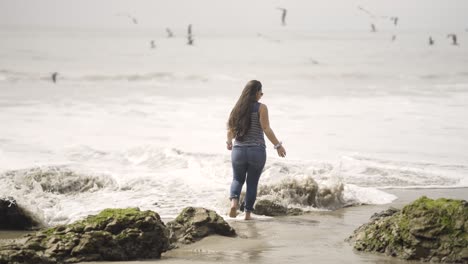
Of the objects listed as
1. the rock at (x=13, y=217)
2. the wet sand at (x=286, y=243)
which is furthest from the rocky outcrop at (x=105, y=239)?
the rock at (x=13, y=217)

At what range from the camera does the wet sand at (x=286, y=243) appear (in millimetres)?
6297

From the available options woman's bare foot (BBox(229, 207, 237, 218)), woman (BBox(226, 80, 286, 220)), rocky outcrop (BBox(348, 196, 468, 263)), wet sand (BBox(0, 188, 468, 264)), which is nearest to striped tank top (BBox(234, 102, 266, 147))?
woman (BBox(226, 80, 286, 220))

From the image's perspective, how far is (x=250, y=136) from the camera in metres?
8.58

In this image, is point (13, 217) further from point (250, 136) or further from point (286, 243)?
point (286, 243)

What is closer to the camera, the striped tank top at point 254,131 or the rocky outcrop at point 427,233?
the rocky outcrop at point 427,233

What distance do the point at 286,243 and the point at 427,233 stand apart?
4.33 ft

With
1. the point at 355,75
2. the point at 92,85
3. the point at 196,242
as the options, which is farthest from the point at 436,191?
the point at 355,75

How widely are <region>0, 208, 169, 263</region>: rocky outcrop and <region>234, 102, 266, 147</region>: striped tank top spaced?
7.55 ft

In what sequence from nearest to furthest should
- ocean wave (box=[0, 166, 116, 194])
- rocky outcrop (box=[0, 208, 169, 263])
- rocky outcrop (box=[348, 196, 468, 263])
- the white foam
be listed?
1. rocky outcrop (box=[0, 208, 169, 263])
2. rocky outcrop (box=[348, 196, 468, 263])
3. the white foam
4. ocean wave (box=[0, 166, 116, 194])

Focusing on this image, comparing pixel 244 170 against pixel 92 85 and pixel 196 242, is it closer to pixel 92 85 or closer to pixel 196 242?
pixel 196 242

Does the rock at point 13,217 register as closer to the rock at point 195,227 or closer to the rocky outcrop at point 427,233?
the rock at point 195,227

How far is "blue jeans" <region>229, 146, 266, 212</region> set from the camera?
859 cm

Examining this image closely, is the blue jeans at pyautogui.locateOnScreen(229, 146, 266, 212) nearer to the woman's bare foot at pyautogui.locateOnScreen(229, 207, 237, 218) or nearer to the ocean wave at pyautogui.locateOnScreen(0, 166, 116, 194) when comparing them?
the woman's bare foot at pyautogui.locateOnScreen(229, 207, 237, 218)

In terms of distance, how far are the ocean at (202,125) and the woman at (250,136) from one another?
0.91 meters
